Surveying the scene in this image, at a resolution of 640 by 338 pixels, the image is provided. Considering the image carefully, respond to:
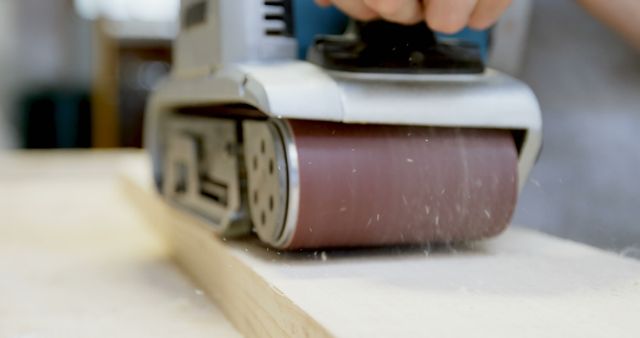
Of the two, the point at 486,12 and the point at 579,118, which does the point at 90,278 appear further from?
the point at 579,118

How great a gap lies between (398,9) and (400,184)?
5.6 inches

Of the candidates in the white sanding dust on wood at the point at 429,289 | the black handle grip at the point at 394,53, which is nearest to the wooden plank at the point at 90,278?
the white sanding dust on wood at the point at 429,289

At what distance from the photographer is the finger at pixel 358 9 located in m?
0.60

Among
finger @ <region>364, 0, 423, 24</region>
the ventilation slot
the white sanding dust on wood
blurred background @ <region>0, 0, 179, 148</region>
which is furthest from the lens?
blurred background @ <region>0, 0, 179, 148</region>

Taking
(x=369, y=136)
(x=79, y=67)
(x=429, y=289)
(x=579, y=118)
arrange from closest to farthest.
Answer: (x=429, y=289), (x=369, y=136), (x=579, y=118), (x=79, y=67)

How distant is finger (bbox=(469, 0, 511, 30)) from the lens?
0.59 m

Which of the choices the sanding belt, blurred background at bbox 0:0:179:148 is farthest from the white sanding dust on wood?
blurred background at bbox 0:0:179:148

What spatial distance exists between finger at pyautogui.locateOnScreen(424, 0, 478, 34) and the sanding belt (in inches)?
3.6

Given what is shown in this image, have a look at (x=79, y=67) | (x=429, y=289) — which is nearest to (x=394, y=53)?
(x=429, y=289)

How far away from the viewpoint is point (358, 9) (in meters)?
0.61

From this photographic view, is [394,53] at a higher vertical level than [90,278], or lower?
higher

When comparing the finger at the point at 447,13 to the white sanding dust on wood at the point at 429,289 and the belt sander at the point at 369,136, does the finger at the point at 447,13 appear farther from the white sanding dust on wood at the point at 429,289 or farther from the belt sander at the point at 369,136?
the white sanding dust on wood at the point at 429,289

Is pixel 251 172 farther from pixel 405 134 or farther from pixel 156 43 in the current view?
pixel 156 43

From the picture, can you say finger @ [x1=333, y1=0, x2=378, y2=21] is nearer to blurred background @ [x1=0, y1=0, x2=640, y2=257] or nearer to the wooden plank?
blurred background @ [x1=0, y1=0, x2=640, y2=257]
